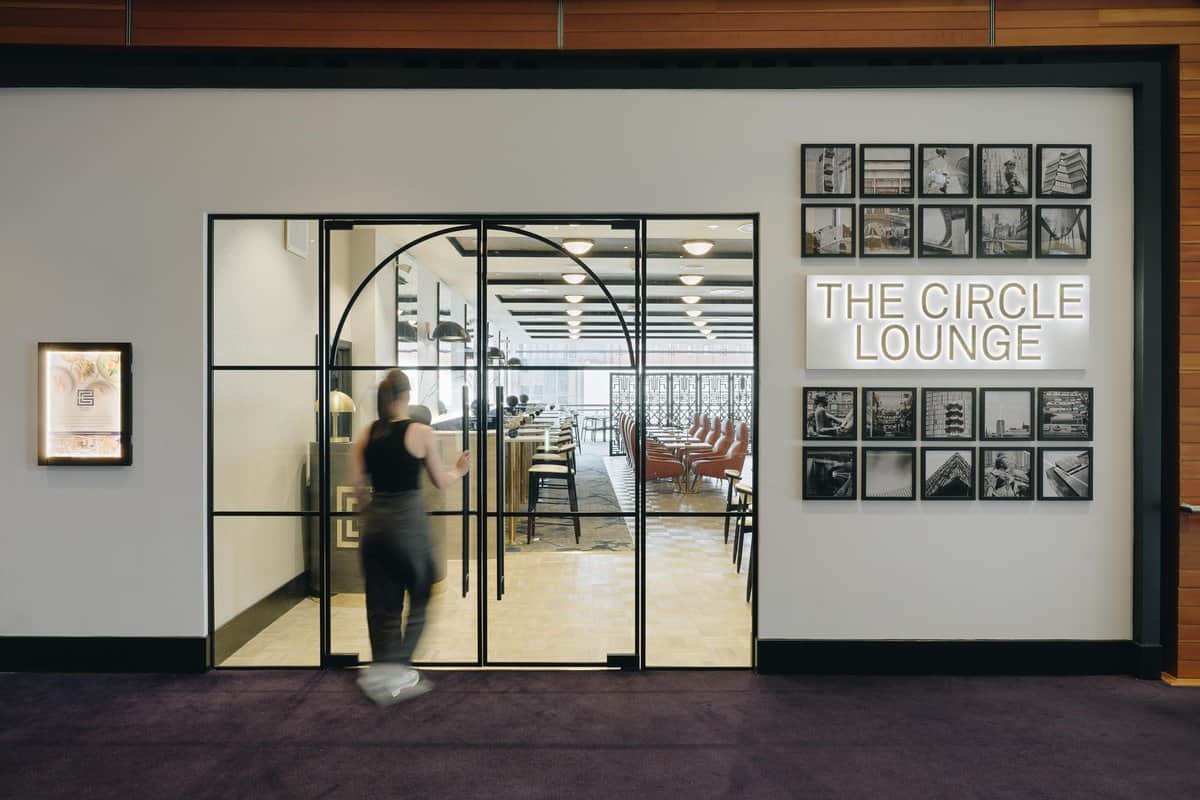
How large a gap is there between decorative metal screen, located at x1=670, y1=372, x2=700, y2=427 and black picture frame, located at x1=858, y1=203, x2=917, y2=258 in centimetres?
125

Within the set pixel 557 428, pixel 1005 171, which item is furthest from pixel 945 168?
pixel 557 428

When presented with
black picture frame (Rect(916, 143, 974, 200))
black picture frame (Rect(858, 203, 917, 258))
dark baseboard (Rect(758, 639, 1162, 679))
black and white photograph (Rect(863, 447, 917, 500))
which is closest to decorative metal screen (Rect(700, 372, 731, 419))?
black and white photograph (Rect(863, 447, 917, 500))

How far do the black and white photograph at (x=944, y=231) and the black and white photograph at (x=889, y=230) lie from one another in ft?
0.27

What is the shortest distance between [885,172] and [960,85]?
67 centimetres

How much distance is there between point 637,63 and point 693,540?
14.6ft

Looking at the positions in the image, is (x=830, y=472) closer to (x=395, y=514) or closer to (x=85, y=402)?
(x=395, y=514)

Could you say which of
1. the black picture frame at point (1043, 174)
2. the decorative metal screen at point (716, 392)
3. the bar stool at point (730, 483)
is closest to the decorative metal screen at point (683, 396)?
the decorative metal screen at point (716, 392)

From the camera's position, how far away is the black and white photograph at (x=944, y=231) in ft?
13.1

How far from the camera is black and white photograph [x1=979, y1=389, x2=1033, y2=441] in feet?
13.0

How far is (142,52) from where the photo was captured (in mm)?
3969

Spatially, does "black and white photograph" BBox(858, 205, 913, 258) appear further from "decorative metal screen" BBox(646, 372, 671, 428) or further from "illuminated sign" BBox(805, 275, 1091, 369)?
"decorative metal screen" BBox(646, 372, 671, 428)

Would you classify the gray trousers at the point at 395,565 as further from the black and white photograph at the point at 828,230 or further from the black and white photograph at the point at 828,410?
the black and white photograph at the point at 828,230

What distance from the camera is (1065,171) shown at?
3.98m

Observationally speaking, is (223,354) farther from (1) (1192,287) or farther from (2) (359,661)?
(1) (1192,287)
